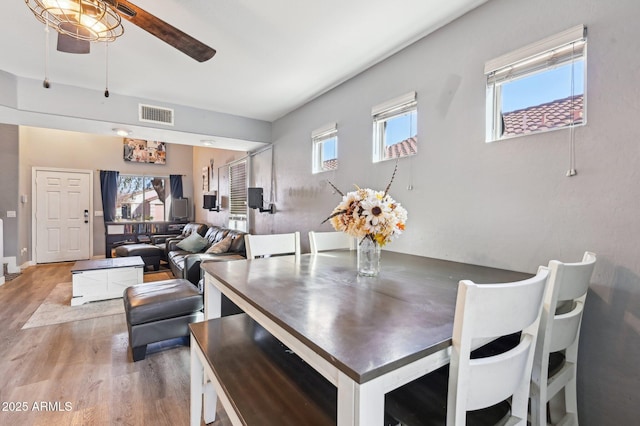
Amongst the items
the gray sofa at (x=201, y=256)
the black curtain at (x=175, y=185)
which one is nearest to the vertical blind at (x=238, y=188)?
the gray sofa at (x=201, y=256)

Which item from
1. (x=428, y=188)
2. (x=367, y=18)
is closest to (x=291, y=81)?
(x=367, y=18)

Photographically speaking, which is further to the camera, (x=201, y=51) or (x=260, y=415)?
(x=201, y=51)

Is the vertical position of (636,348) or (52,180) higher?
(52,180)

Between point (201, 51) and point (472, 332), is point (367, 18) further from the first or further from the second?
point (472, 332)

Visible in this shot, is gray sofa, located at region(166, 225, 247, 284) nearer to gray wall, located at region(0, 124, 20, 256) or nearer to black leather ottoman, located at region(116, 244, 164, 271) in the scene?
black leather ottoman, located at region(116, 244, 164, 271)

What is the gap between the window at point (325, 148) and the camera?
3192mm

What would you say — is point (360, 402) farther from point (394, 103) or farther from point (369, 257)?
point (394, 103)

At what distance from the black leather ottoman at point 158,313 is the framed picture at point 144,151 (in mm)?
5893

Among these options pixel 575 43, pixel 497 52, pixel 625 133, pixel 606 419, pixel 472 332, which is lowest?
pixel 606 419

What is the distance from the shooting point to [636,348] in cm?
125

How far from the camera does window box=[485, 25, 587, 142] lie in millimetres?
1462

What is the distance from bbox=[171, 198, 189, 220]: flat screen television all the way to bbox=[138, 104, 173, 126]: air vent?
4617 mm

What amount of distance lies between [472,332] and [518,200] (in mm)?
1248

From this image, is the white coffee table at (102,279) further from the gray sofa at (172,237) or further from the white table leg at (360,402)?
the white table leg at (360,402)
